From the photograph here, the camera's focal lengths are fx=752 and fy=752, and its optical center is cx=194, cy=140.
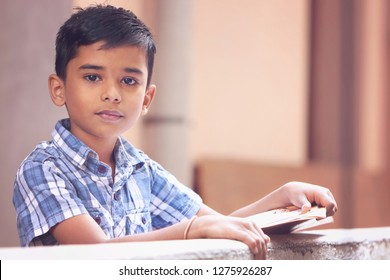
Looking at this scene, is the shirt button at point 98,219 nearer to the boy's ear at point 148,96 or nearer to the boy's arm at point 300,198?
the boy's ear at point 148,96

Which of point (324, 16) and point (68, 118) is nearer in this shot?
point (68, 118)

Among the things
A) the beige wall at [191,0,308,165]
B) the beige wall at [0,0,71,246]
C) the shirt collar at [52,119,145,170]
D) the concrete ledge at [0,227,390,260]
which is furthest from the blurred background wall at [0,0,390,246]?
the shirt collar at [52,119,145,170]

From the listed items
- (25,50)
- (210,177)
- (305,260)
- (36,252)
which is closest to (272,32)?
(210,177)

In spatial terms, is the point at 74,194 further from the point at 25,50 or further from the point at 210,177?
the point at 210,177

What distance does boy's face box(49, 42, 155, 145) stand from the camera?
1452 mm

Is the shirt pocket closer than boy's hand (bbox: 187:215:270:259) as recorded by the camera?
No

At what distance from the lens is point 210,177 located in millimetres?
4059

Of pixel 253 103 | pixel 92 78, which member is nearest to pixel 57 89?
pixel 92 78

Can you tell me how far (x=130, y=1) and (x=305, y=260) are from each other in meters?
0.68

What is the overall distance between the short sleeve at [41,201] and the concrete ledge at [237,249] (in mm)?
151

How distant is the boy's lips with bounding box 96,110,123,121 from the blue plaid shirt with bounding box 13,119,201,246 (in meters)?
0.07

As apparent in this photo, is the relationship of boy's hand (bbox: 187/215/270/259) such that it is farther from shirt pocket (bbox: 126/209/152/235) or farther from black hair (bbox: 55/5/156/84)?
black hair (bbox: 55/5/156/84)

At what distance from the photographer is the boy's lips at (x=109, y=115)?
4.80ft

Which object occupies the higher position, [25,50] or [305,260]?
[25,50]
